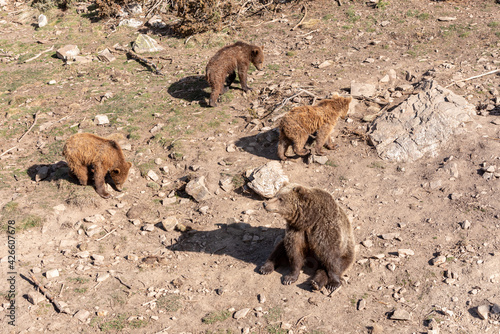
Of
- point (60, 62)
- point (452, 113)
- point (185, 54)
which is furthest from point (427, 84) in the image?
point (60, 62)

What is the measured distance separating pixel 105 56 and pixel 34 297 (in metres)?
10.1

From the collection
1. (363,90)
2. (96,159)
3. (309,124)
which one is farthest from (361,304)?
A: (363,90)

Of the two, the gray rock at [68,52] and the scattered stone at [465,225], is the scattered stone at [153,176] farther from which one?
the gray rock at [68,52]

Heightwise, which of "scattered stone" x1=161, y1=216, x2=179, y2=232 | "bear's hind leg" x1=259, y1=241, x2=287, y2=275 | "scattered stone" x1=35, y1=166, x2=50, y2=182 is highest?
"bear's hind leg" x1=259, y1=241, x2=287, y2=275

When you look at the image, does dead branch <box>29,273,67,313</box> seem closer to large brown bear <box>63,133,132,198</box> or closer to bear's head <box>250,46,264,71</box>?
large brown bear <box>63,133,132,198</box>

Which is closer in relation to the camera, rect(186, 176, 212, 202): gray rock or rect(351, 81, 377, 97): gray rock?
rect(186, 176, 212, 202): gray rock

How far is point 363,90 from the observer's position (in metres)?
11.2

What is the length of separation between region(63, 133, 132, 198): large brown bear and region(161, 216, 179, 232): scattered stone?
1638 mm

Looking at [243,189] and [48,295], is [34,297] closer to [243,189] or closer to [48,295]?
[48,295]

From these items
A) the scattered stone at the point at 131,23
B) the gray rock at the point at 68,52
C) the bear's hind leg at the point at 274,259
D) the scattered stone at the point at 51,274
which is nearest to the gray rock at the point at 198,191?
the bear's hind leg at the point at 274,259

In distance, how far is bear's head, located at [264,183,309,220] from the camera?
6512 millimetres

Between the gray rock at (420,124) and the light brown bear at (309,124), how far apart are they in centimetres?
108

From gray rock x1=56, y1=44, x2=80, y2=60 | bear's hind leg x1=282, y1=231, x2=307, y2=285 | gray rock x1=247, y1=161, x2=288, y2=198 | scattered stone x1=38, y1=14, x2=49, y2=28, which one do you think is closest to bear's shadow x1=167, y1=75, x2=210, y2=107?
gray rock x1=247, y1=161, x2=288, y2=198

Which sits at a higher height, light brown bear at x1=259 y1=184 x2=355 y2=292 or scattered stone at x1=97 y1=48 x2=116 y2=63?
light brown bear at x1=259 y1=184 x2=355 y2=292
